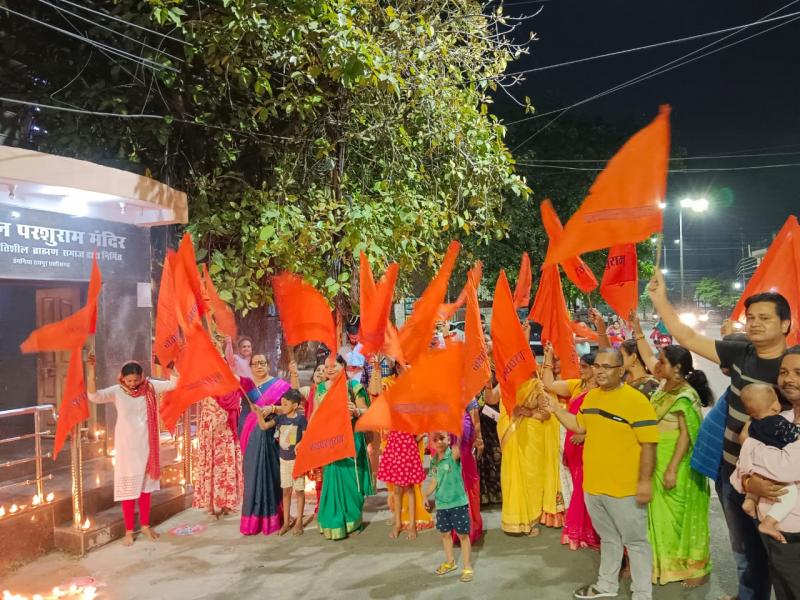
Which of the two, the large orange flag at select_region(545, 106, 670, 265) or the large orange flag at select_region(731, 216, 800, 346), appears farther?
the large orange flag at select_region(731, 216, 800, 346)

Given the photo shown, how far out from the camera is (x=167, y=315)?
6.19 m

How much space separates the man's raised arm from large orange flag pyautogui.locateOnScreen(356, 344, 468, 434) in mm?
1495

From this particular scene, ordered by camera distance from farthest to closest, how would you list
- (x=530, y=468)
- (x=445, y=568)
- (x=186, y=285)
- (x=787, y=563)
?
(x=530, y=468) → (x=186, y=285) → (x=445, y=568) → (x=787, y=563)

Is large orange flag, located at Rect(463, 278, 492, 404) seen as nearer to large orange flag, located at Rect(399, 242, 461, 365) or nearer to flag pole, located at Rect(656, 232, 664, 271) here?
large orange flag, located at Rect(399, 242, 461, 365)

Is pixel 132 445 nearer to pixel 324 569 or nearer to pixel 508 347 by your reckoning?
pixel 324 569

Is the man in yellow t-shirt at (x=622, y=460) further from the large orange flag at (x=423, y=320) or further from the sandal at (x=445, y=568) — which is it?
the large orange flag at (x=423, y=320)

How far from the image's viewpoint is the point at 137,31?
7859mm

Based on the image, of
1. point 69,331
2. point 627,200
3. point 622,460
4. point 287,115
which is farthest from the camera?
point 287,115

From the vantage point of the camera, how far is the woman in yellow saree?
586 cm

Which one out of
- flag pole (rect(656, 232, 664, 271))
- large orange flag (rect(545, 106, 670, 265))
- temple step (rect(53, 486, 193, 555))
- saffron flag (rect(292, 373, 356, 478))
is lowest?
temple step (rect(53, 486, 193, 555))

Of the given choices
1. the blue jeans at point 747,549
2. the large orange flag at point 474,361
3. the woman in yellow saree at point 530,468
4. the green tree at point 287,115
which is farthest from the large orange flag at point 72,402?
the blue jeans at point 747,549

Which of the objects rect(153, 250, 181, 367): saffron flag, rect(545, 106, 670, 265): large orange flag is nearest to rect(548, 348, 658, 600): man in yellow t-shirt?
rect(545, 106, 670, 265): large orange flag

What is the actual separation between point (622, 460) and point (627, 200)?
173 cm

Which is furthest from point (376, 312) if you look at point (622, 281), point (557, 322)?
point (622, 281)
